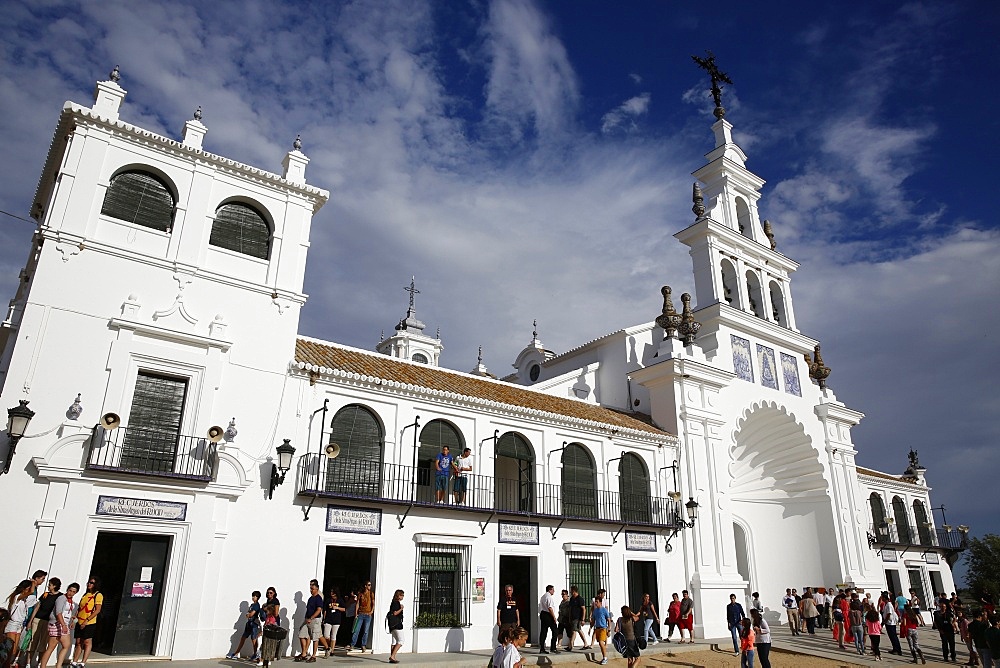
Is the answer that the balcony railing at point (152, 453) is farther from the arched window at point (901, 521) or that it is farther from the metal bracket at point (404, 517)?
the arched window at point (901, 521)

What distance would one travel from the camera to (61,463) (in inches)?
464

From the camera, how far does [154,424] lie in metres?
13.2

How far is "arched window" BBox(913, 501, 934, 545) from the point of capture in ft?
105

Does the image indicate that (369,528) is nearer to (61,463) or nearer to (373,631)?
(373,631)

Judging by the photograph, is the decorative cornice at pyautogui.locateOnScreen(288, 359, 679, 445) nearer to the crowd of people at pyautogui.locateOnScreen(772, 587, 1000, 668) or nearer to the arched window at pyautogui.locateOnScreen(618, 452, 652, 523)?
the arched window at pyautogui.locateOnScreen(618, 452, 652, 523)

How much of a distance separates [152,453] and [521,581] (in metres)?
10.1

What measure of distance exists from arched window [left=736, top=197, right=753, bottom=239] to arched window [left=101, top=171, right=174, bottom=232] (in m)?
21.2

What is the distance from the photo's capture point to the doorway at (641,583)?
61.3 feet

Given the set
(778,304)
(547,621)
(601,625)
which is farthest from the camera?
(778,304)

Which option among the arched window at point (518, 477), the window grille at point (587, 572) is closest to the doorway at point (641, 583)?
the window grille at point (587, 572)

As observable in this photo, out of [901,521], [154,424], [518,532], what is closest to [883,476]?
A: [901,521]

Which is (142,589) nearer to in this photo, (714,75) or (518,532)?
(518,532)

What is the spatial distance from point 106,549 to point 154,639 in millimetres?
3485

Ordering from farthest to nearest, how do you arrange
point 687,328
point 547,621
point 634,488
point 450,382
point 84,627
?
1. point 687,328
2. point 634,488
3. point 450,382
4. point 547,621
5. point 84,627
